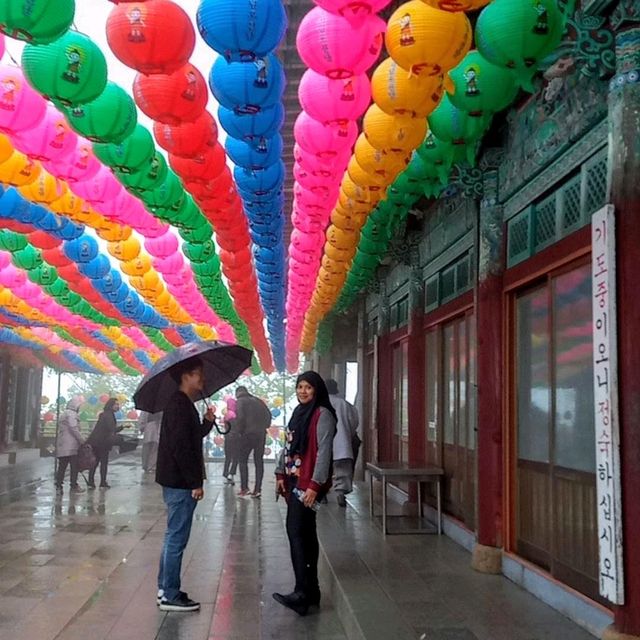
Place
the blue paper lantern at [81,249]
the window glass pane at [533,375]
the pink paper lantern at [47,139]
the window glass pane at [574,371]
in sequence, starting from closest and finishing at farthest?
the window glass pane at [574,371]
the window glass pane at [533,375]
the pink paper lantern at [47,139]
the blue paper lantern at [81,249]

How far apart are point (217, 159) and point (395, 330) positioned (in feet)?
23.3

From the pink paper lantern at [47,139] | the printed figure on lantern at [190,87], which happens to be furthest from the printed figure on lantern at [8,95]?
the printed figure on lantern at [190,87]

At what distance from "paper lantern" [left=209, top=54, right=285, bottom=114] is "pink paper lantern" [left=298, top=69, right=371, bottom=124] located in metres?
0.35

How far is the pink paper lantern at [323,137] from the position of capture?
639 cm

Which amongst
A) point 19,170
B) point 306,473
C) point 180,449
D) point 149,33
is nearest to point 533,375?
point 306,473

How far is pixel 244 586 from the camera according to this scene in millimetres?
7008

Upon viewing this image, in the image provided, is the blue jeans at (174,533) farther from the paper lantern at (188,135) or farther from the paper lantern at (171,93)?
the paper lantern at (171,93)

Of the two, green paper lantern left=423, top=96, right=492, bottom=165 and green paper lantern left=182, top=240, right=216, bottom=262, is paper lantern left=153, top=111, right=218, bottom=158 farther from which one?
green paper lantern left=182, top=240, right=216, bottom=262

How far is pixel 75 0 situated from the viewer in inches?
180

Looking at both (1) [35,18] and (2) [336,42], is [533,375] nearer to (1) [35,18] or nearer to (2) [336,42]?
(2) [336,42]

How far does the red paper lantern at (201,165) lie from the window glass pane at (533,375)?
9.72 feet

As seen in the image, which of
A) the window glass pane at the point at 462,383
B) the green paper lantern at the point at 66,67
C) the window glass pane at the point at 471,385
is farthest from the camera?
the window glass pane at the point at 462,383

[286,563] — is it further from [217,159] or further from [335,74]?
[335,74]

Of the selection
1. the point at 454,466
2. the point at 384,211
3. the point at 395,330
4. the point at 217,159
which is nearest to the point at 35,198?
the point at 217,159
